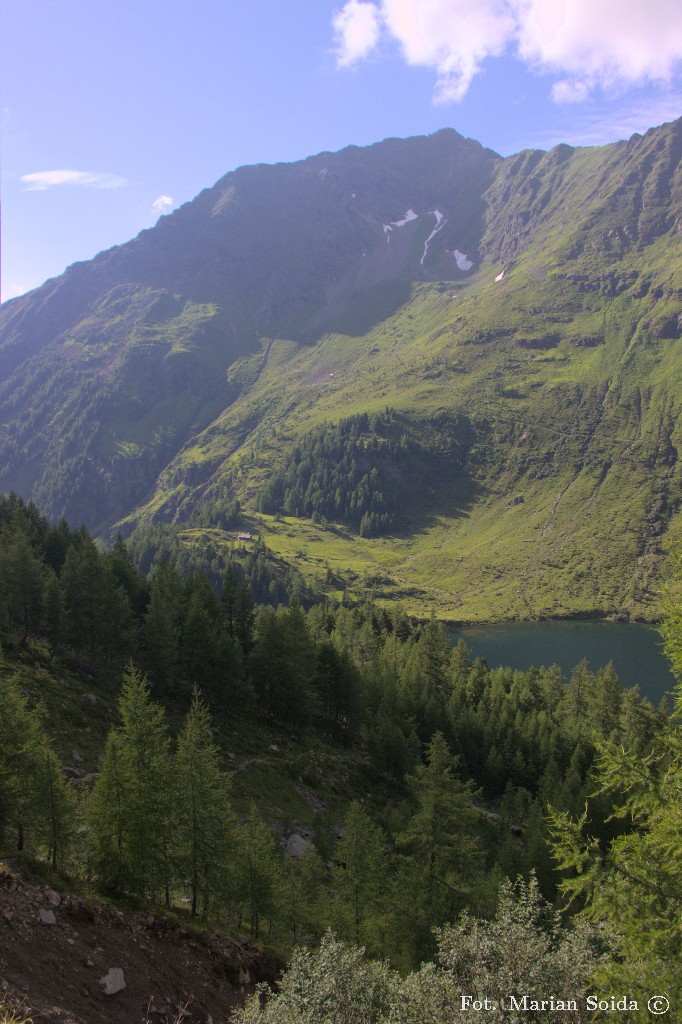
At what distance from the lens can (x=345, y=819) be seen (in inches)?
1796

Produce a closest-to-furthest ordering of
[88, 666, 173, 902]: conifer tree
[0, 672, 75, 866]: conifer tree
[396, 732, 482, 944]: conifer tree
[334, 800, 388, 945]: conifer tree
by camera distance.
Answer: [0, 672, 75, 866]: conifer tree
[88, 666, 173, 902]: conifer tree
[396, 732, 482, 944]: conifer tree
[334, 800, 388, 945]: conifer tree

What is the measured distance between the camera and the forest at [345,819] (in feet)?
44.1

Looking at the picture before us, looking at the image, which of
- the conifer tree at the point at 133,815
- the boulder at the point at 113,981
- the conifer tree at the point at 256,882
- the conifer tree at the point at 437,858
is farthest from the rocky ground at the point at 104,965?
the conifer tree at the point at 437,858

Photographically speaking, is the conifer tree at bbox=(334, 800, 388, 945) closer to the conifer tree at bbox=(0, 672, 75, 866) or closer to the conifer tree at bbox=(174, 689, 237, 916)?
the conifer tree at bbox=(174, 689, 237, 916)

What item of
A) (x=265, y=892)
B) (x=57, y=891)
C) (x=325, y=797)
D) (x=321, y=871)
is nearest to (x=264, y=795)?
(x=325, y=797)

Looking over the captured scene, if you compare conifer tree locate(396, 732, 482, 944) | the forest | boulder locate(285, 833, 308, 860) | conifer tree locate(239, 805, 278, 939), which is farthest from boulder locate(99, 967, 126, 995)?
boulder locate(285, 833, 308, 860)

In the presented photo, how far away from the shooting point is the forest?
1345 cm

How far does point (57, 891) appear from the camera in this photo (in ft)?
80.0

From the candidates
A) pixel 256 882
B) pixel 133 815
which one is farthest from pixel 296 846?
pixel 133 815

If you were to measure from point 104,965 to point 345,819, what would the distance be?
2585 cm

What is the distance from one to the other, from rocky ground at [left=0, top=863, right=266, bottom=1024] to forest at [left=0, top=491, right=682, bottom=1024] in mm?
2548

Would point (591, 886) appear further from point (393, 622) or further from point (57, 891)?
point (393, 622)

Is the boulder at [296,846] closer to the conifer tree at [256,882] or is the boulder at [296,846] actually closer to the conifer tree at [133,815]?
the conifer tree at [256,882]

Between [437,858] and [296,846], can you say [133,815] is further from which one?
[296,846]
